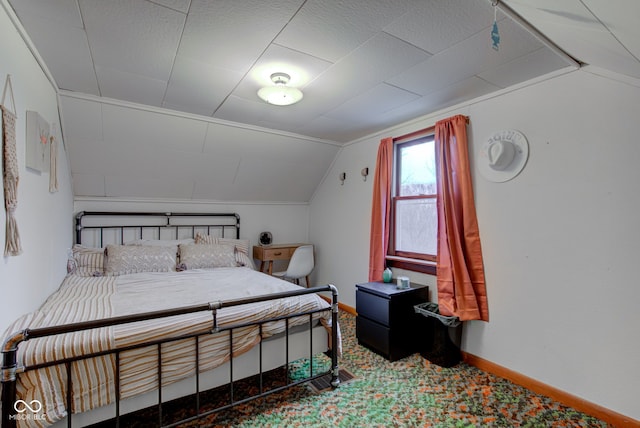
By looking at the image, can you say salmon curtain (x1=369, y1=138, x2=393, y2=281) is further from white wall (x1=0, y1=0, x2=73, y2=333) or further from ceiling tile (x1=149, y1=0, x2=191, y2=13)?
white wall (x1=0, y1=0, x2=73, y2=333)

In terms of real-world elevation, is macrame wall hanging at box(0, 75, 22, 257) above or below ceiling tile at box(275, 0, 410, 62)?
below

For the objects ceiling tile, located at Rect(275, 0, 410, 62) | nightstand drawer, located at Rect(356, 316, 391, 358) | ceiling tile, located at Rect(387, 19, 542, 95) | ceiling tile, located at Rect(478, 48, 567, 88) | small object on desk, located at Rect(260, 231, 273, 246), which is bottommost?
nightstand drawer, located at Rect(356, 316, 391, 358)

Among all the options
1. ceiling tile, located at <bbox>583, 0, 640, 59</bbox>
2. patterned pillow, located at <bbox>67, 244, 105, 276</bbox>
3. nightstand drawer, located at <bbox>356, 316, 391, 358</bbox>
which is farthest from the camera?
patterned pillow, located at <bbox>67, 244, 105, 276</bbox>

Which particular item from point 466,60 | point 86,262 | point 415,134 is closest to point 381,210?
point 415,134

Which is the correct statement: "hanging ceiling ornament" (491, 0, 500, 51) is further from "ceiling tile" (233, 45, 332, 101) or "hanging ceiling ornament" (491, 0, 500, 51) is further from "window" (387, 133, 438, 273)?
"window" (387, 133, 438, 273)

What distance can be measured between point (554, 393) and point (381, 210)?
81.8 inches

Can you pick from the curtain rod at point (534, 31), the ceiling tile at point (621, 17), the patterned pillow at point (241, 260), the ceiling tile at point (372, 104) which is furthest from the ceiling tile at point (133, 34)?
the patterned pillow at point (241, 260)

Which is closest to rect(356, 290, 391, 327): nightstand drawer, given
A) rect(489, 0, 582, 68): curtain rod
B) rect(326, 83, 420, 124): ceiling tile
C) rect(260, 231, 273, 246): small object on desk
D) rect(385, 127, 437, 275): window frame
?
rect(385, 127, 437, 275): window frame

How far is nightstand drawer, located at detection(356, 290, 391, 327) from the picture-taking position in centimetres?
281

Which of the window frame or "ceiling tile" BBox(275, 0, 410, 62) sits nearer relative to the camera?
"ceiling tile" BBox(275, 0, 410, 62)

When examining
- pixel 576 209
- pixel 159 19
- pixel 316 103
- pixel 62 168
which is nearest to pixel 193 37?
pixel 159 19

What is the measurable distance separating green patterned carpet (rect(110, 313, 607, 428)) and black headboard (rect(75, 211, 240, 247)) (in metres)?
2.59

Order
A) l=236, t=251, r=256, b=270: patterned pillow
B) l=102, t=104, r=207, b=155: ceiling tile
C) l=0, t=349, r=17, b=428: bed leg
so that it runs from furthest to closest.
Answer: l=236, t=251, r=256, b=270: patterned pillow, l=102, t=104, r=207, b=155: ceiling tile, l=0, t=349, r=17, b=428: bed leg

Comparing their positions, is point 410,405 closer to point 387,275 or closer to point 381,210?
point 387,275
